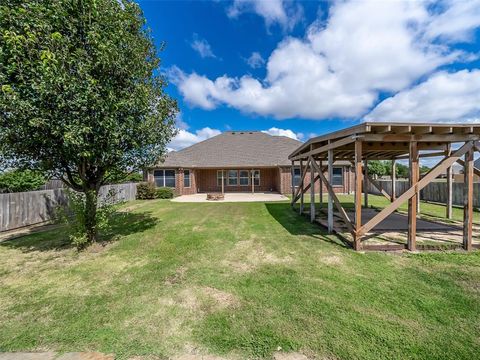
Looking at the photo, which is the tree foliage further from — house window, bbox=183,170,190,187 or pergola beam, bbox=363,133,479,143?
pergola beam, bbox=363,133,479,143

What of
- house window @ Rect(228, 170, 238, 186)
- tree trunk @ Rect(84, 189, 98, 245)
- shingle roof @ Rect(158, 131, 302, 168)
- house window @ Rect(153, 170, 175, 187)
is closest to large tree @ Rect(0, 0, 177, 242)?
tree trunk @ Rect(84, 189, 98, 245)

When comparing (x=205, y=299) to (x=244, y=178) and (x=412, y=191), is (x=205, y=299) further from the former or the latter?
(x=244, y=178)

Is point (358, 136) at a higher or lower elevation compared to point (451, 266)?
higher

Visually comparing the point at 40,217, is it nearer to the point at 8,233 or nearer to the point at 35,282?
the point at 8,233

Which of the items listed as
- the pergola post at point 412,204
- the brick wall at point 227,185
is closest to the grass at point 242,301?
the pergola post at point 412,204

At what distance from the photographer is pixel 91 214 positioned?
6078 mm

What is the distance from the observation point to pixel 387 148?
8.52 meters

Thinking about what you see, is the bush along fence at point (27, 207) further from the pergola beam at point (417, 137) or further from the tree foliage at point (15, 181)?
the pergola beam at point (417, 137)

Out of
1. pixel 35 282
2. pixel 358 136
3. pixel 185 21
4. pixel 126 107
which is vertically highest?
pixel 185 21

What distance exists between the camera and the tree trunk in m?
5.86

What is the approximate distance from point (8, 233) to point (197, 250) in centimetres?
745

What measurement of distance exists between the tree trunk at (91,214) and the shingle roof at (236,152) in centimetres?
1312

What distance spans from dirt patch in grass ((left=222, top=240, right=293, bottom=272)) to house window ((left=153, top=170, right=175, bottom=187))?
1497 cm

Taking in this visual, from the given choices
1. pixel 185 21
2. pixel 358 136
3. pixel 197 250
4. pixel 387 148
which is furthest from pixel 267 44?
pixel 197 250
